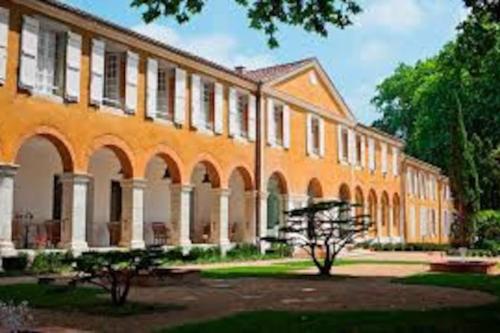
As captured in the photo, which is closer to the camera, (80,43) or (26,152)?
(80,43)

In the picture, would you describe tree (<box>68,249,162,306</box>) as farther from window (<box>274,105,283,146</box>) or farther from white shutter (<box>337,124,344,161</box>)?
white shutter (<box>337,124,344,161</box>)

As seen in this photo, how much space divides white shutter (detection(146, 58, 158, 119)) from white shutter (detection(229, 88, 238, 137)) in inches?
175

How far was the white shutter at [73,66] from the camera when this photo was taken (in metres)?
19.9

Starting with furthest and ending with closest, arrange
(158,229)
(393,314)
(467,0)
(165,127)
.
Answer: (158,229), (165,127), (467,0), (393,314)

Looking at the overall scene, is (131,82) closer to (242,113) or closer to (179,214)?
(179,214)

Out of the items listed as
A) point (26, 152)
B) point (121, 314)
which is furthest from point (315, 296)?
point (26, 152)

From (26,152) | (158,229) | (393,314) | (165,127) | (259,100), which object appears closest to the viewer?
(393,314)

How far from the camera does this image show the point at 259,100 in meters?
29.3

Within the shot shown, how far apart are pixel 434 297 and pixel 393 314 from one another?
3.24 m

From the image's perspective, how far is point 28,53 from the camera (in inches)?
730

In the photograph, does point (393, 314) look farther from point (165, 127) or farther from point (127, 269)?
point (165, 127)

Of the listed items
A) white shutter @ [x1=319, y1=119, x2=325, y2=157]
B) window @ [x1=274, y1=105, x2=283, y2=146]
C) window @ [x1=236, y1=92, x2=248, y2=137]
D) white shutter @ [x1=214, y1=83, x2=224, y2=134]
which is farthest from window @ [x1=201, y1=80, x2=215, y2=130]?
white shutter @ [x1=319, y1=119, x2=325, y2=157]

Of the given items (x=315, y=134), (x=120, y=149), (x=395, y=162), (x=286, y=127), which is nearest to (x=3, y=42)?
(x=120, y=149)

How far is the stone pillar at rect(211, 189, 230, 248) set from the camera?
86.7 ft
